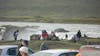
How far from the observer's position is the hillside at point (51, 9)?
332 inches

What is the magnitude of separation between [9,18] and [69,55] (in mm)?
1885

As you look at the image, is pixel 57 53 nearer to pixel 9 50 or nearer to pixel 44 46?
pixel 44 46

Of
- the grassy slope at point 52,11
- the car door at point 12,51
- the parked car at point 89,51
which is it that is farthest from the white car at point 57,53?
the grassy slope at point 52,11

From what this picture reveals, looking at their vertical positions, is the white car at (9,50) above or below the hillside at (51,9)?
below

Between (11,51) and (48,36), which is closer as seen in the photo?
(11,51)

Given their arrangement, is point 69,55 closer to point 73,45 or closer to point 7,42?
point 73,45

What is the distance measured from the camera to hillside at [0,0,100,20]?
843cm


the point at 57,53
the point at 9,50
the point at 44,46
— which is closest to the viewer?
the point at 57,53

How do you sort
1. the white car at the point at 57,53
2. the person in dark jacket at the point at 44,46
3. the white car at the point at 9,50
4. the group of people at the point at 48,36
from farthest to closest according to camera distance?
the group of people at the point at 48,36 → the person in dark jacket at the point at 44,46 → the white car at the point at 9,50 → the white car at the point at 57,53

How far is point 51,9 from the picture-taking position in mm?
8461

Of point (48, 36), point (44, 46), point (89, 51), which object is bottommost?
point (89, 51)

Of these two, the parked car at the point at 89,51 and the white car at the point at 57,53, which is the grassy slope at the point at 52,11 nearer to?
the parked car at the point at 89,51

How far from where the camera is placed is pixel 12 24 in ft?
27.7

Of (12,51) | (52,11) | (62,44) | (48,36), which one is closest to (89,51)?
(62,44)
